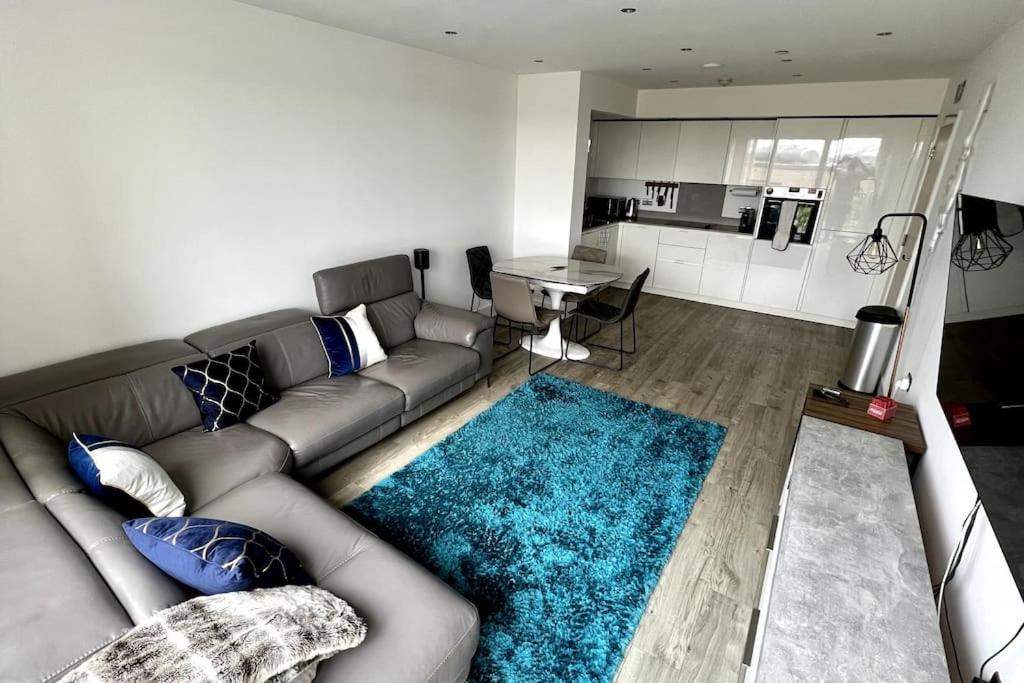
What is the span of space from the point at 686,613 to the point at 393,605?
1198 millimetres

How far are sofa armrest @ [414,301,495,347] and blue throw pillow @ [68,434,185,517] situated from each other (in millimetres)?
2018

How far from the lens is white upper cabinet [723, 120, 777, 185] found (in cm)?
532

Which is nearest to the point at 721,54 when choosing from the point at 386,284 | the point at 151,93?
the point at 386,284

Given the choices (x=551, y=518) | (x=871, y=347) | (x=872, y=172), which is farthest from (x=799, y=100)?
(x=551, y=518)

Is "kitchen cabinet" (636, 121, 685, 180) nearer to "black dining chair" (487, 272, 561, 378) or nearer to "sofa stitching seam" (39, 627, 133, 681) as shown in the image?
"black dining chair" (487, 272, 561, 378)

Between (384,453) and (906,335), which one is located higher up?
(906,335)

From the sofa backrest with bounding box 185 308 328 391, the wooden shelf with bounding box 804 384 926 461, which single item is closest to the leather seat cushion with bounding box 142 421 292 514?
the sofa backrest with bounding box 185 308 328 391

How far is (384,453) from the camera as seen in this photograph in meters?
2.88

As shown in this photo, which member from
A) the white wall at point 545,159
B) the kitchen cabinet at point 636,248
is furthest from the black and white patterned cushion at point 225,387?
the kitchen cabinet at point 636,248

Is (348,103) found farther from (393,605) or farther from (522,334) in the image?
(393,605)

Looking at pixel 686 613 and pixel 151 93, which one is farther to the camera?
pixel 151 93

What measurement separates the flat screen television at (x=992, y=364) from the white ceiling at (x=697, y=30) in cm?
166

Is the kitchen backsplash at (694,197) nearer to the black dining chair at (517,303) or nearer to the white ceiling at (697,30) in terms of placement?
the white ceiling at (697,30)

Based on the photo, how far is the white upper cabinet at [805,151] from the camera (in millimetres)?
4902
